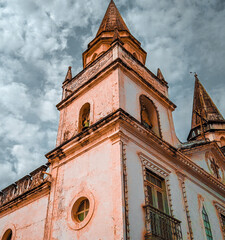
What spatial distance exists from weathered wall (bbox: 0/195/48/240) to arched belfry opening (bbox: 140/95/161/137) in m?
5.31

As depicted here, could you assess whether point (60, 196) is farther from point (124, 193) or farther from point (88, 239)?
point (124, 193)

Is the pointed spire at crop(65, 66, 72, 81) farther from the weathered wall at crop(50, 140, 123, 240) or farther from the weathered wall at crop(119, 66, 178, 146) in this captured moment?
the weathered wall at crop(50, 140, 123, 240)

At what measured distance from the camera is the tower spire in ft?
80.5

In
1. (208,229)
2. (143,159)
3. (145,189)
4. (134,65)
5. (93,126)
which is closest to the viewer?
(145,189)

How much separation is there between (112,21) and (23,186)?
1165 centimetres

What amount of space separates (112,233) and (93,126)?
3995 mm

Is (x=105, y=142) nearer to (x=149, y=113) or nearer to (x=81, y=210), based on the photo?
(x=81, y=210)

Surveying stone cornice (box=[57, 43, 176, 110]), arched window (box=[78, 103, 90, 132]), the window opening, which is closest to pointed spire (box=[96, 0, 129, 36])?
stone cornice (box=[57, 43, 176, 110])

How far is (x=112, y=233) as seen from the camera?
7652 mm

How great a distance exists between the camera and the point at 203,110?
26234 millimetres

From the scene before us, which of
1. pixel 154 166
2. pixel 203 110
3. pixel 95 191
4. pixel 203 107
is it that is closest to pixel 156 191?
pixel 154 166

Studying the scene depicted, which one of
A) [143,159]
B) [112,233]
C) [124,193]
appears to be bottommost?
[112,233]

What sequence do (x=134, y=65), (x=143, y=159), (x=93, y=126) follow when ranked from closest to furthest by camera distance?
1. (x=143, y=159)
2. (x=93, y=126)
3. (x=134, y=65)

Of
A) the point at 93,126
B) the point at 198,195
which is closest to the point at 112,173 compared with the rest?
the point at 93,126
